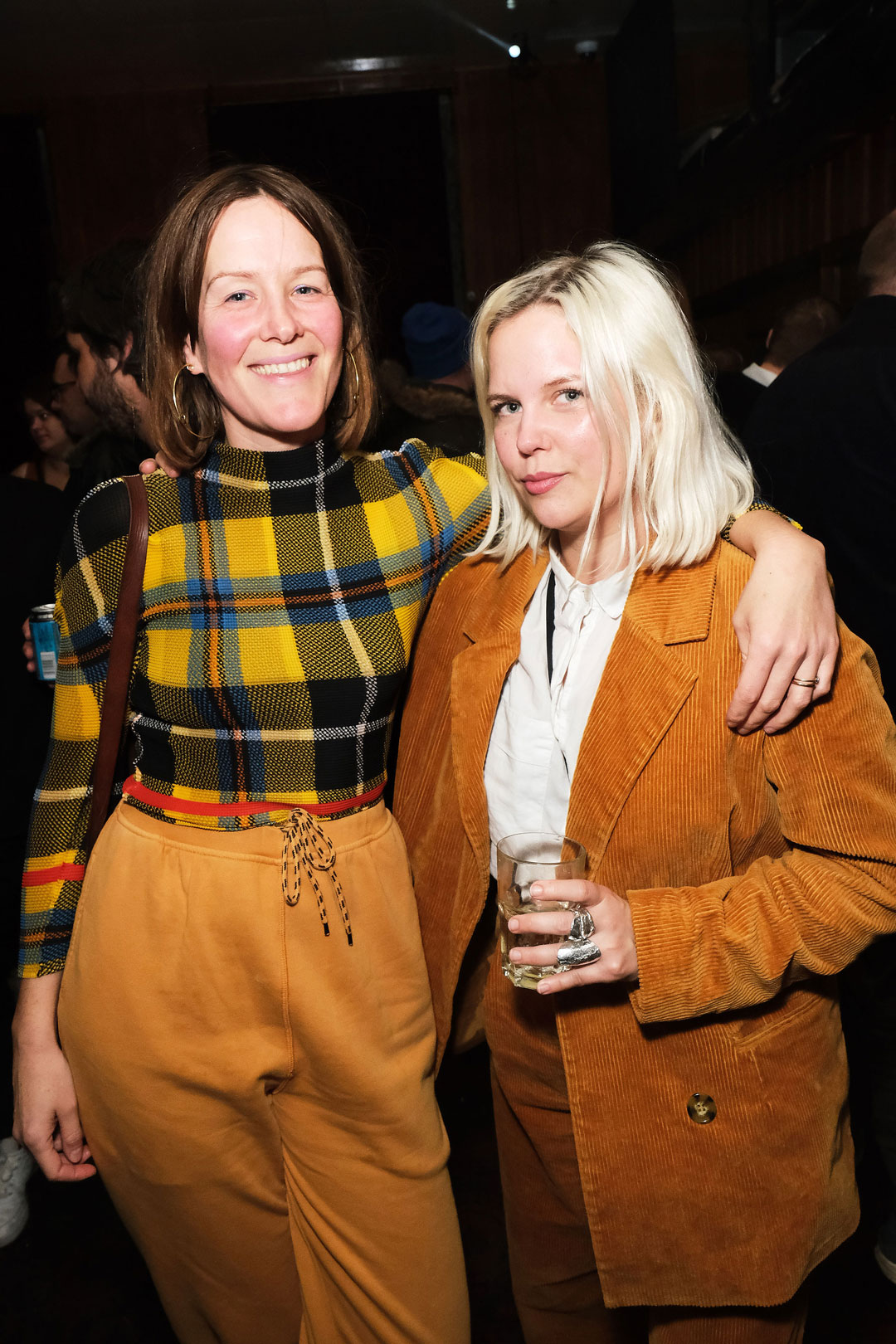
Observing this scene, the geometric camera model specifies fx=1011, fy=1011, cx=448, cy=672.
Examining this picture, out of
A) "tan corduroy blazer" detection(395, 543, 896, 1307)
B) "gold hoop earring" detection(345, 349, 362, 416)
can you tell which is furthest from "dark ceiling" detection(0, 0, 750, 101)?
"tan corduroy blazer" detection(395, 543, 896, 1307)

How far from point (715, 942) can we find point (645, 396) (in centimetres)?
69

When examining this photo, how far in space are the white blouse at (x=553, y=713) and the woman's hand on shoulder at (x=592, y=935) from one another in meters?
0.17

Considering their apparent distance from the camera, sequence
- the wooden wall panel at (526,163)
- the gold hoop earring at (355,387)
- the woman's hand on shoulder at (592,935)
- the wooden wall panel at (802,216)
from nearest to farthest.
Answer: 1. the woman's hand on shoulder at (592,935)
2. the gold hoop earring at (355,387)
3. the wooden wall panel at (802,216)
4. the wooden wall panel at (526,163)

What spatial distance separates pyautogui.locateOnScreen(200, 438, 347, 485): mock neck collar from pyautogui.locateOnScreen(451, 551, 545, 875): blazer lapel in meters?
0.33

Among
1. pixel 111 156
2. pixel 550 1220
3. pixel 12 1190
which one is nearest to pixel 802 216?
pixel 550 1220

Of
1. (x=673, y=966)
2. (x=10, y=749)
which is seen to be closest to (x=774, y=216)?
(x=10, y=749)

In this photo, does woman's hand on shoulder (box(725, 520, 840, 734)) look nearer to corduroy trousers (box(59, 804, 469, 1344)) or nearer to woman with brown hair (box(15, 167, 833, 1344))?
woman with brown hair (box(15, 167, 833, 1344))

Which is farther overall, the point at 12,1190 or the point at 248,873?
the point at 12,1190

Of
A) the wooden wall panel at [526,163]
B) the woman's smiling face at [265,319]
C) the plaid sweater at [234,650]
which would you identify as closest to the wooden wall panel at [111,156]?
the wooden wall panel at [526,163]

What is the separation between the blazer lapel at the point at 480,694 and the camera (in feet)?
4.70

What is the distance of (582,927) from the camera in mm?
1204

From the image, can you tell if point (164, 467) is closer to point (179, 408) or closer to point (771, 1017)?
point (179, 408)

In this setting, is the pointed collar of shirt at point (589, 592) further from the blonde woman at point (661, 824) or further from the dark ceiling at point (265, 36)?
the dark ceiling at point (265, 36)

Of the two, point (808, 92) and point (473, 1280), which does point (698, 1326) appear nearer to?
point (473, 1280)
